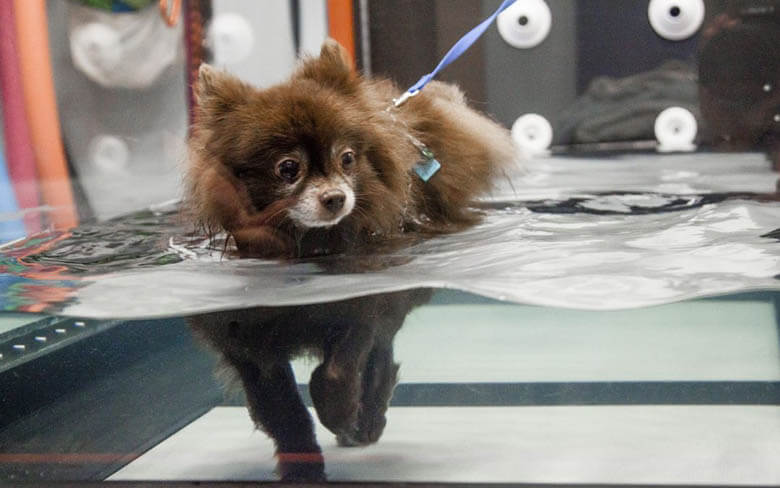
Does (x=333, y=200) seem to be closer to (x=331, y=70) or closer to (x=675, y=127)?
(x=331, y=70)

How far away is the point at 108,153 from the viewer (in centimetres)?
407

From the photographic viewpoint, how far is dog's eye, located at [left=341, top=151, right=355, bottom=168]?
2.01m

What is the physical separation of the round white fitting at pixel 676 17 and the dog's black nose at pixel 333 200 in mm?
2725

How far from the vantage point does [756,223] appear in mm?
2059

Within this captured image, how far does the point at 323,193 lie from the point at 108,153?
8.24 feet

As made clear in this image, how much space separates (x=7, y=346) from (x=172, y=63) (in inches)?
113

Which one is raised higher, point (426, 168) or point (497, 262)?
point (426, 168)

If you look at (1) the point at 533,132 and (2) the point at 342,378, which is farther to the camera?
(1) the point at 533,132

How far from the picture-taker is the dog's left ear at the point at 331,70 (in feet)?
6.89

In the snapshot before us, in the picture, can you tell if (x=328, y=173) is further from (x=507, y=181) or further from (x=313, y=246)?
(x=507, y=181)

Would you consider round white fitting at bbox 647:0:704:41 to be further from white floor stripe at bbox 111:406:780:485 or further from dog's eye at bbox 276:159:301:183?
white floor stripe at bbox 111:406:780:485

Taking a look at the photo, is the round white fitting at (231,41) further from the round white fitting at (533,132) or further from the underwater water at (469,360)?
the underwater water at (469,360)

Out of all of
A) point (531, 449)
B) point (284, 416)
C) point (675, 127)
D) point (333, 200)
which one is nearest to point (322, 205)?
point (333, 200)

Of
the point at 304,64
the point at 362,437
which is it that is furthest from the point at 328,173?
the point at 362,437
